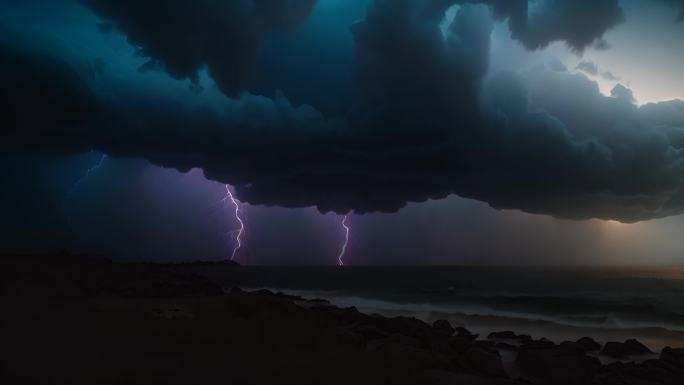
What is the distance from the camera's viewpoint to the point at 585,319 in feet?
102

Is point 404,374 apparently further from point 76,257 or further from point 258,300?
point 76,257

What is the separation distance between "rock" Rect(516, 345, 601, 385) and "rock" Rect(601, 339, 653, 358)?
4.51 metres

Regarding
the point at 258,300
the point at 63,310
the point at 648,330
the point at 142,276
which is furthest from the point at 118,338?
the point at 648,330

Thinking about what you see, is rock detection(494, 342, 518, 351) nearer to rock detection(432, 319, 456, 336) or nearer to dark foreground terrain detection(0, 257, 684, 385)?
dark foreground terrain detection(0, 257, 684, 385)

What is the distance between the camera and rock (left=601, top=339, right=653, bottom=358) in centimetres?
1733

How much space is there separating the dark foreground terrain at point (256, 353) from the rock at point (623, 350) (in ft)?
0.13

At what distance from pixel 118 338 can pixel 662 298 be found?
5263 cm

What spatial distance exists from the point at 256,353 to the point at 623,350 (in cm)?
1554

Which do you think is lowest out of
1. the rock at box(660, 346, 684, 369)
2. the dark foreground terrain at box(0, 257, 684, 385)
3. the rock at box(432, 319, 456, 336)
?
the rock at box(432, 319, 456, 336)

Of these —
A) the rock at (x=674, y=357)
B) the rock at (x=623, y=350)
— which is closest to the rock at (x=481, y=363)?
the rock at (x=674, y=357)

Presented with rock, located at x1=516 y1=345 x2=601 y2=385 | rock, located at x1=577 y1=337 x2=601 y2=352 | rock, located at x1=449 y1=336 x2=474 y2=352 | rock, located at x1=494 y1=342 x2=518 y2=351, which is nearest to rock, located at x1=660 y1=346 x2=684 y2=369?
rock, located at x1=516 y1=345 x2=601 y2=385

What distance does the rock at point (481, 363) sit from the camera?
36.2ft

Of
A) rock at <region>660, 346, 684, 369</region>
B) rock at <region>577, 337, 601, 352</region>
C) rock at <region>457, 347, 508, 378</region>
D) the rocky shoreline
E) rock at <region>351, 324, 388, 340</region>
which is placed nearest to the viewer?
the rocky shoreline

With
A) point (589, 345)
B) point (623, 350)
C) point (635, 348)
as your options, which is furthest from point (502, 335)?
point (635, 348)
